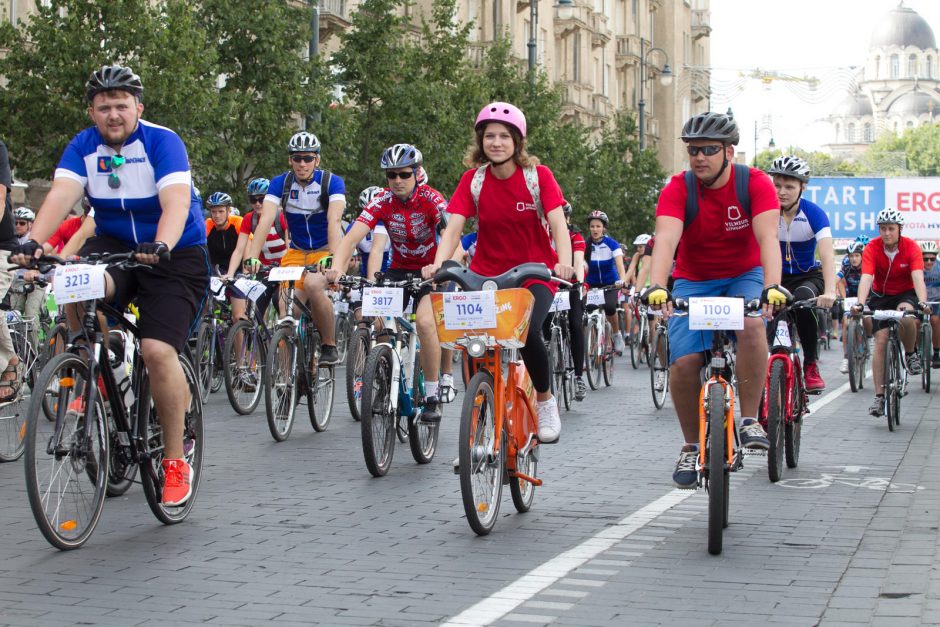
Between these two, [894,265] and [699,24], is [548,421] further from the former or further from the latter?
[699,24]

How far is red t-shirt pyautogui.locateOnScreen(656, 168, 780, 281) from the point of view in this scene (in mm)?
7594

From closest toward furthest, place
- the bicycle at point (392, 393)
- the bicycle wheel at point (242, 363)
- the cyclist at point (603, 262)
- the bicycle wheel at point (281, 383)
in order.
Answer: the bicycle at point (392, 393), the bicycle wheel at point (281, 383), the bicycle wheel at point (242, 363), the cyclist at point (603, 262)

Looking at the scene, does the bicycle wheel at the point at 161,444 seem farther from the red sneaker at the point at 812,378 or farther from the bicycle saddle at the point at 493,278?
the red sneaker at the point at 812,378

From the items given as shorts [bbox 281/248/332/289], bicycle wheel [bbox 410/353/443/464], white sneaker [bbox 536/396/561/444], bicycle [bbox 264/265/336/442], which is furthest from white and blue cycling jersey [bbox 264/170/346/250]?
white sneaker [bbox 536/396/561/444]

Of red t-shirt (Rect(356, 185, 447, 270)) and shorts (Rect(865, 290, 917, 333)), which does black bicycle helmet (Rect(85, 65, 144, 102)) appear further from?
shorts (Rect(865, 290, 917, 333))

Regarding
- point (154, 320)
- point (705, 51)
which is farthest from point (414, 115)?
point (705, 51)

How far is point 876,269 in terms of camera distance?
15.8 metres

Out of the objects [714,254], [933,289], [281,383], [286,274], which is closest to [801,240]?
[714,254]

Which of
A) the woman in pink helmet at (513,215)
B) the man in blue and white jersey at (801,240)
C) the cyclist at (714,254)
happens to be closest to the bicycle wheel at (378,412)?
the woman in pink helmet at (513,215)

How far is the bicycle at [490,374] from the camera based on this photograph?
7.26 m

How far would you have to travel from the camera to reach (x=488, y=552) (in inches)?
273

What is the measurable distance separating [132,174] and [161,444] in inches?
49.8

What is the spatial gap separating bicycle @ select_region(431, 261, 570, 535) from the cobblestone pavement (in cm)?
24

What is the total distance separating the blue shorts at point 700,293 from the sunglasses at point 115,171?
2.67 meters
